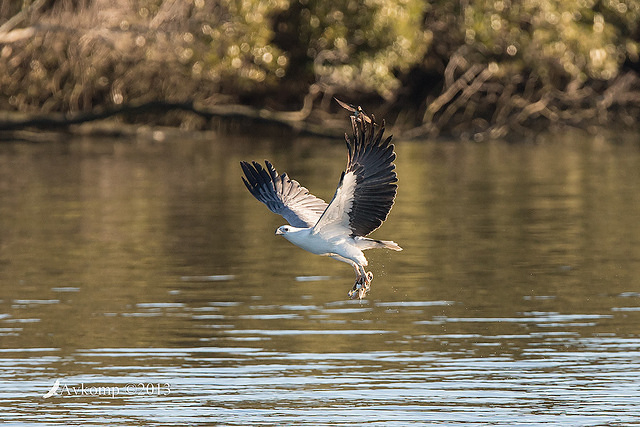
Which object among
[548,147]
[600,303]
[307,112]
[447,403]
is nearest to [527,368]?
[447,403]

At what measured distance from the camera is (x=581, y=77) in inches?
1555

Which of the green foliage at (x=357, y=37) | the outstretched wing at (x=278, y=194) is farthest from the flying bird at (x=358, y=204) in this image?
the green foliage at (x=357, y=37)

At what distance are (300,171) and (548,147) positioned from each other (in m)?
10.0

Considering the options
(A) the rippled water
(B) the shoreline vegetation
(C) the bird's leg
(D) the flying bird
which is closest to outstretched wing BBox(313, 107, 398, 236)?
(D) the flying bird

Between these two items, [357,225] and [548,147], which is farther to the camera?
[548,147]

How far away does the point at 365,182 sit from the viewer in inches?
419

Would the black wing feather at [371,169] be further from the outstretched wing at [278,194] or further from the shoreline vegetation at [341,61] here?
the shoreline vegetation at [341,61]

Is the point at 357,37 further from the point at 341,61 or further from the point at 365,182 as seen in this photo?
the point at 365,182

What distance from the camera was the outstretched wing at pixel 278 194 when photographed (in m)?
12.0

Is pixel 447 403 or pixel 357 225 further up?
pixel 357 225

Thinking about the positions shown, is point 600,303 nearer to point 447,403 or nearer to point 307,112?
point 447,403

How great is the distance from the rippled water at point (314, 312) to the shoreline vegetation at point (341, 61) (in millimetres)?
9190

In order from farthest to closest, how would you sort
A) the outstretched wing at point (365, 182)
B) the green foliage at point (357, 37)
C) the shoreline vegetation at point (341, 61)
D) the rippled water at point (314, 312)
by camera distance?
the green foliage at point (357, 37) → the shoreline vegetation at point (341, 61) → the outstretched wing at point (365, 182) → the rippled water at point (314, 312)

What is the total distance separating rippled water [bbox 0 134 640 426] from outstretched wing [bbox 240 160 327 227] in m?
1.04
